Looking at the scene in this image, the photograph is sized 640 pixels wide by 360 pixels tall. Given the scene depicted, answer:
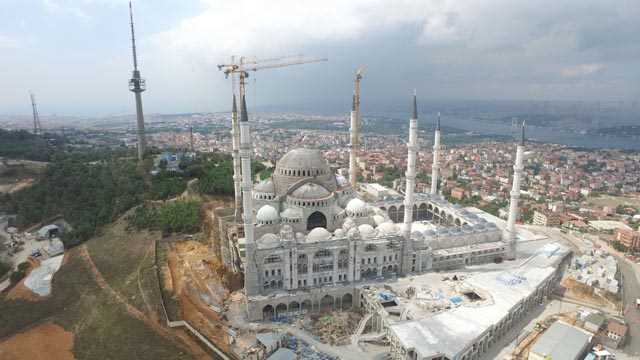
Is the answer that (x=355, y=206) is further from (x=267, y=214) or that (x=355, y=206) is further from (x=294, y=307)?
(x=294, y=307)

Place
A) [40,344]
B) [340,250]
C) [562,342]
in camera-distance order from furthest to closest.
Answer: [340,250], [40,344], [562,342]

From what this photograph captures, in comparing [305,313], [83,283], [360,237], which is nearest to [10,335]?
[83,283]

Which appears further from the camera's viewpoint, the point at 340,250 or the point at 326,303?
the point at 326,303

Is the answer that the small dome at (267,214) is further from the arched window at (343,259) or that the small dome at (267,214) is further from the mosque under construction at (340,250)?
the arched window at (343,259)

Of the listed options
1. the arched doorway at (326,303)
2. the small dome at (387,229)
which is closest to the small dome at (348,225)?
the small dome at (387,229)

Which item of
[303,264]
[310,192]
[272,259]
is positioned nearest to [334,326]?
[303,264]

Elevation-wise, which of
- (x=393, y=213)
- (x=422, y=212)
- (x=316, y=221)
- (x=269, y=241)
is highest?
(x=269, y=241)
